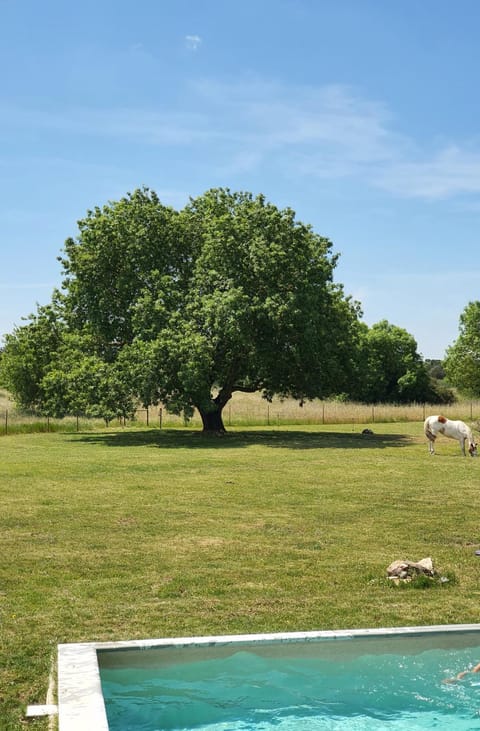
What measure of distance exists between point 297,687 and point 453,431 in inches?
924

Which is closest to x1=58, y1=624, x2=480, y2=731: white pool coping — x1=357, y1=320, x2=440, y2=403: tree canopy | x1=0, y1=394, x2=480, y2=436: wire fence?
x1=0, y1=394, x2=480, y2=436: wire fence

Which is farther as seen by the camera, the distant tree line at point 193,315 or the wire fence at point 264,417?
the wire fence at point 264,417

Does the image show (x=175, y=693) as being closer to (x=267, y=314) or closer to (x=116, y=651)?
(x=116, y=651)

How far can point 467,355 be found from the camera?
68938mm

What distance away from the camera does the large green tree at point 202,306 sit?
34594 millimetres

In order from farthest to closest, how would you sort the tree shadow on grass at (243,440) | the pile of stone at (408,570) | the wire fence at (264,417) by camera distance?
the wire fence at (264,417) → the tree shadow on grass at (243,440) → the pile of stone at (408,570)

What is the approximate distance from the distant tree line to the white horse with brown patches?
25.1 feet

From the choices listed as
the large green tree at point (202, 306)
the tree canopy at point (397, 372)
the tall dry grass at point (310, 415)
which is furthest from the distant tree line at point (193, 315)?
the tree canopy at point (397, 372)

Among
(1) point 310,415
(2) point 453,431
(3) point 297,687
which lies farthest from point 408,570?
(1) point 310,415

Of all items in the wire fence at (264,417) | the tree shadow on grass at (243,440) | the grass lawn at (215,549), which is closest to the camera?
the grass lawn at (215,549)

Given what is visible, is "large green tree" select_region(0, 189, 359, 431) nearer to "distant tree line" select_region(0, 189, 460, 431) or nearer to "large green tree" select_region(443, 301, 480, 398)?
"distant tree line" select_region(0, 189, 460, 431)

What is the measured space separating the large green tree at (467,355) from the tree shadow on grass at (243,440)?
2975 centimetres

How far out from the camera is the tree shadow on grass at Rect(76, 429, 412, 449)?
33.2 metres

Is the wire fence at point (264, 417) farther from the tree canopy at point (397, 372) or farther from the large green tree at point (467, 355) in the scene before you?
the tree canopy at point (397, 372)
